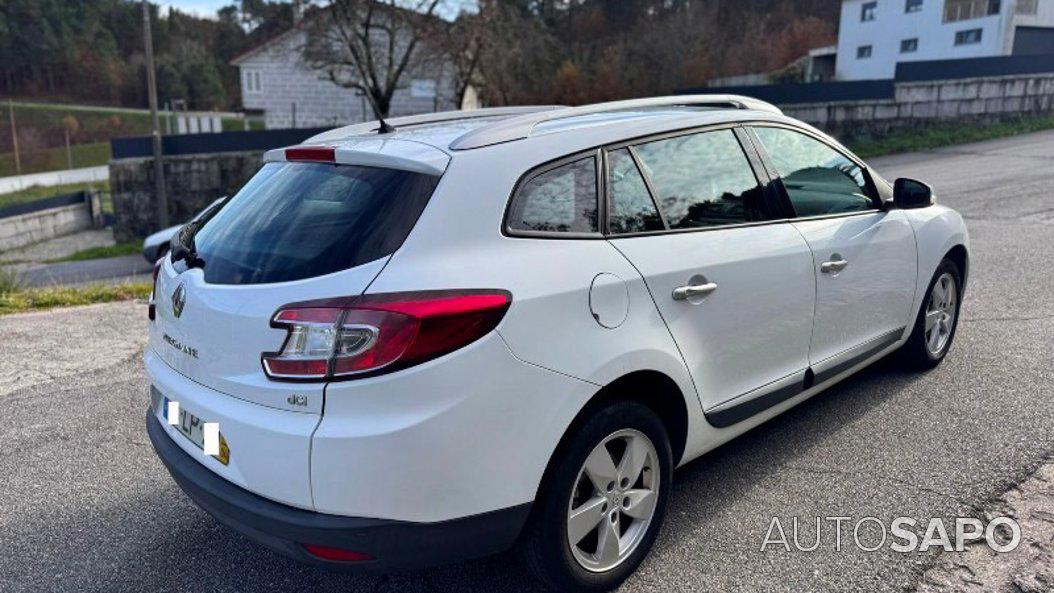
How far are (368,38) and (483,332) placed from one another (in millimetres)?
28480

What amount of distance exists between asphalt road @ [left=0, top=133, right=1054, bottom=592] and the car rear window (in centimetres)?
121

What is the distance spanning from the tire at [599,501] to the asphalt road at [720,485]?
16cm

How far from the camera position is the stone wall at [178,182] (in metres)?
20.6

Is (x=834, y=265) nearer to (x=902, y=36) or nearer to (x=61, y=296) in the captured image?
(x=61, y=296)

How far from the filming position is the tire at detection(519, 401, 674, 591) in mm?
2449

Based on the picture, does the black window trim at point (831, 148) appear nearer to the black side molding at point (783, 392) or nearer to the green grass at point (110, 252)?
the black side molding at point (783, 392)

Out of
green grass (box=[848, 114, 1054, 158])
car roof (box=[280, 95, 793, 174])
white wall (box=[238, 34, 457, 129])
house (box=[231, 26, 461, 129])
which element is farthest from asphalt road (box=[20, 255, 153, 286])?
white wall (box=[238, 34, 457, 129])

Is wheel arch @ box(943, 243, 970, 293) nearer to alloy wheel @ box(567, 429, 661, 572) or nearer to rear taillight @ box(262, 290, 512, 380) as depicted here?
alloy wheel @ box(567, 429, 661, 572)

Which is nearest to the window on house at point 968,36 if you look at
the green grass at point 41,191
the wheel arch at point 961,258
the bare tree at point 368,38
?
the bare tree at point 368,38

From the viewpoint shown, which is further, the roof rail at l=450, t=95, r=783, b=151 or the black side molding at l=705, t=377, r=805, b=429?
the black side molding at l=705, t=377, r=805, b=429

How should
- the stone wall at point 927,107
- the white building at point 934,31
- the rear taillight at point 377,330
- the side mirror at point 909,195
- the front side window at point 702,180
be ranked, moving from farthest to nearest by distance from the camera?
1. the white building at point 934,31
2. the stone wall at point 927,107
3. the side mirror at point 909,195
4. the front side window at point 702,180
5. the rear taillight at point 377,330

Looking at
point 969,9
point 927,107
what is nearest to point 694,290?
point 927,107

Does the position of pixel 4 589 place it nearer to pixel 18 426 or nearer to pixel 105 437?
pixel 105 437

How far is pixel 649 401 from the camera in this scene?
2.80 metres
